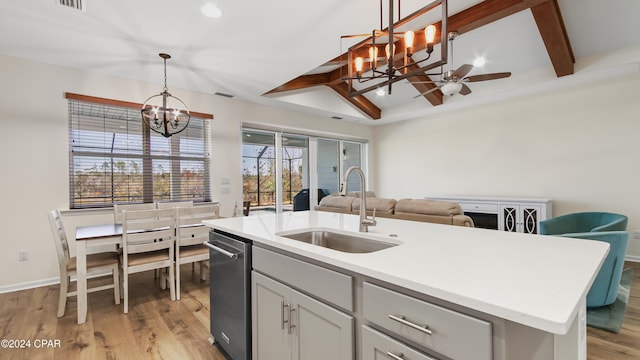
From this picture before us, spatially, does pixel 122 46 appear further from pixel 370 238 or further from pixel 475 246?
pixel 475 246

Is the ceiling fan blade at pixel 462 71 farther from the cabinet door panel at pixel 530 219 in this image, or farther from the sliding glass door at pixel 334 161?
the sliding glass door at pixel 334 161

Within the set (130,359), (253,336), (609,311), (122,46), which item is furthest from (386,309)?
(122,46)

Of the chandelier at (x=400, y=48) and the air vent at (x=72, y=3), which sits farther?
the air vent at (x=72, y=3)

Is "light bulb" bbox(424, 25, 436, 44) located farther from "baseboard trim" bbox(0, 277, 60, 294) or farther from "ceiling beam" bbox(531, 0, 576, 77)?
"baseboard trim" bbox(0, 277, 60, 294)

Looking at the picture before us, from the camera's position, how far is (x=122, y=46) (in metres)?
3.06

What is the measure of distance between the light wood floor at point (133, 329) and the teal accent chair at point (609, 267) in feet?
0.68

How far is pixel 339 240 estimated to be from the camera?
1.84 m

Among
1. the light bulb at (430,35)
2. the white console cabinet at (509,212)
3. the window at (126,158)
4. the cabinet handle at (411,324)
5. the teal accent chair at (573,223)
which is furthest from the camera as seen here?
the white console cabinet at (509,212)

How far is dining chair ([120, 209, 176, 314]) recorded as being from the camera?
2682mm

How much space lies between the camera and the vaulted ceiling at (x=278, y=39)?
2496mm

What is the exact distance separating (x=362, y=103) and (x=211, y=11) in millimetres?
4269

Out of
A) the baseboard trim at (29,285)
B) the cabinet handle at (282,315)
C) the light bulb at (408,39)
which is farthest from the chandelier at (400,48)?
the baseboard trim at (29,285)

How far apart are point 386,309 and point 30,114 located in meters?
4.49

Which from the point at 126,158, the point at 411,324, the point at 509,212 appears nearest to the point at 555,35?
the point at 509,212
